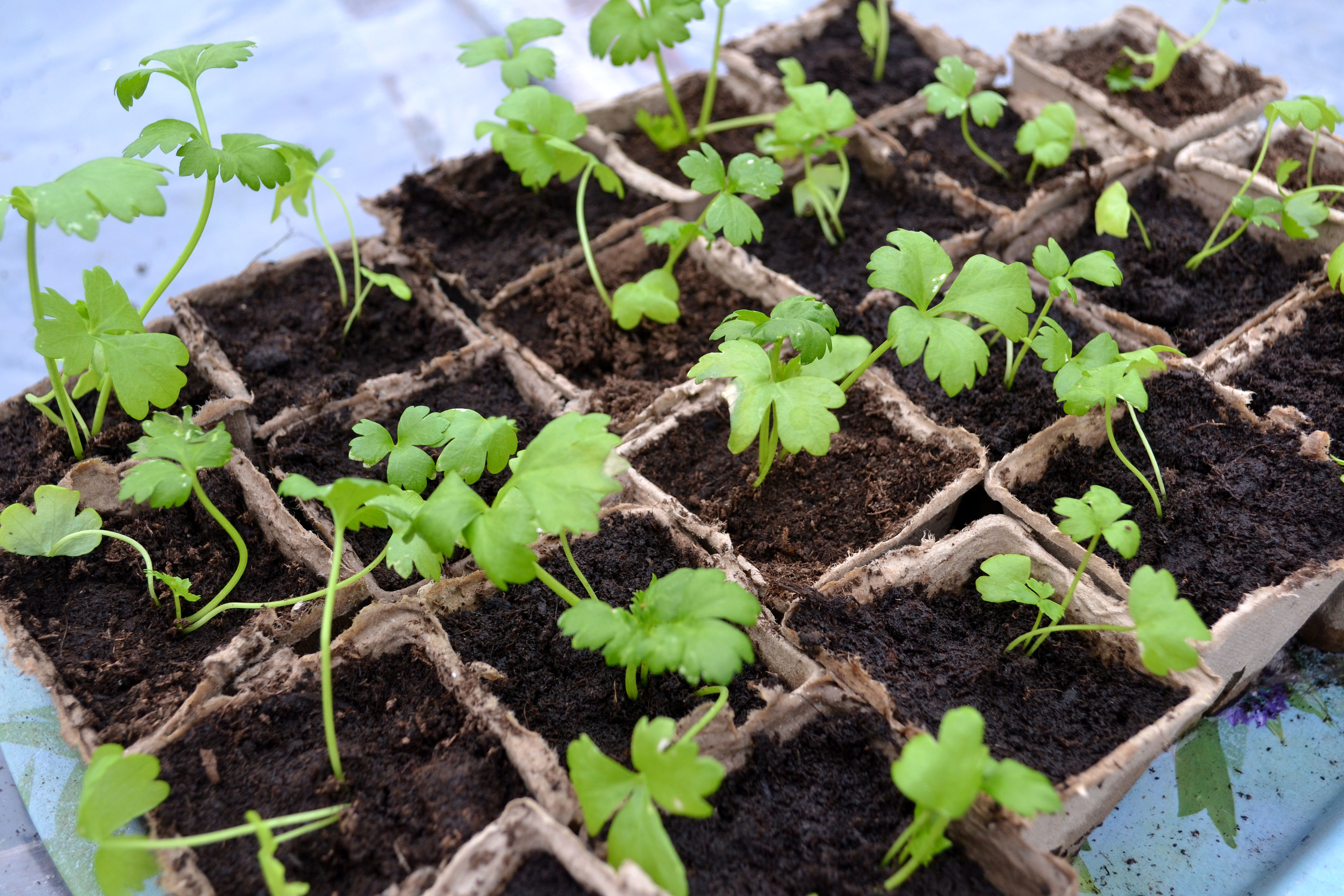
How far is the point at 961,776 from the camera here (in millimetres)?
1244

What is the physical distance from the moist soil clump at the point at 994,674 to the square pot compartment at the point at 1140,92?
5.23 feet

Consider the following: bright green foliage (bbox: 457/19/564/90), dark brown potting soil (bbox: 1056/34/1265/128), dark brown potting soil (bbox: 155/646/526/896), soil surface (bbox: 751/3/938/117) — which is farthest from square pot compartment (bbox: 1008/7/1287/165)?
dark brown potting soil (bbox: 155/646/526/896)

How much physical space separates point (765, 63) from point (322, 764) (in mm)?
2437

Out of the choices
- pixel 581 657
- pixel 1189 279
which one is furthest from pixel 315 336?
pixel 1189 279

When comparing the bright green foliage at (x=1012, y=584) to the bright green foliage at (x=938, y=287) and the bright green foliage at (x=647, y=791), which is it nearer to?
the bright green foliage at (x=938, y=287)

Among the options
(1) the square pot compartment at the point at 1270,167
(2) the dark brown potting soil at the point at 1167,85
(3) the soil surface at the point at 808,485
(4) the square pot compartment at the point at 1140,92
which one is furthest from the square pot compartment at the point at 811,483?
(2) the dark brown potting soil at the point at 1167,85

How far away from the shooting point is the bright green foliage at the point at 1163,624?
139 centimetres

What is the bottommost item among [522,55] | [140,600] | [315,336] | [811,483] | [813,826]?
[813,826]

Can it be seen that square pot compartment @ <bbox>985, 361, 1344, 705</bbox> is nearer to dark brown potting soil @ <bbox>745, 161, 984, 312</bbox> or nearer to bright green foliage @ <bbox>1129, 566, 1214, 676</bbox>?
bright green foliage @ <bbox>1129, 566, 1214, 676</bbox>

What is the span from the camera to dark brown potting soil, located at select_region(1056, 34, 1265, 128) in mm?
2805

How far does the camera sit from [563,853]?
1.32 m

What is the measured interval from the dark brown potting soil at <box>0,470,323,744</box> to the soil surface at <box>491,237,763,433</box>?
749mm

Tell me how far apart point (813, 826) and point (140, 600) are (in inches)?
48.3

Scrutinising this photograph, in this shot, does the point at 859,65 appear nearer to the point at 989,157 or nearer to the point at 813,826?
the point at 989,157
